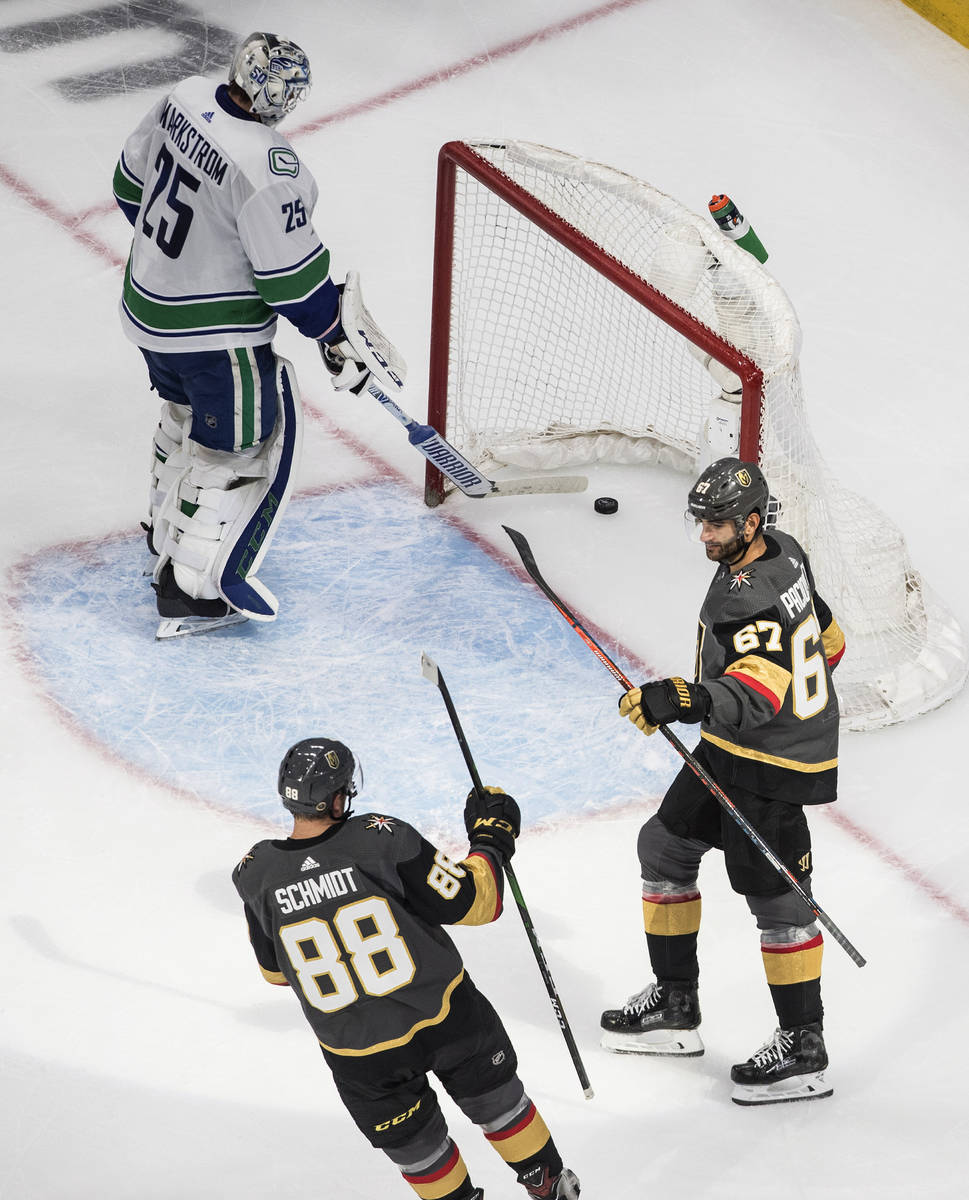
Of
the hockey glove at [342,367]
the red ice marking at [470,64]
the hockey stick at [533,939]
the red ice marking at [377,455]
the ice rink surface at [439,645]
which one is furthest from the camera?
the red ice marking at [470,64]

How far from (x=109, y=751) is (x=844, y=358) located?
8.56 feet

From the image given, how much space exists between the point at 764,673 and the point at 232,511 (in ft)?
5.68

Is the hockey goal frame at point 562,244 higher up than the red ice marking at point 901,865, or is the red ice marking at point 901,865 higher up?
the hockey goal frame at point 562,244

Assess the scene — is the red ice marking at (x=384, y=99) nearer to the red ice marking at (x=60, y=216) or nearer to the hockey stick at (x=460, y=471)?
the red ice marking at (x=60, y=216)

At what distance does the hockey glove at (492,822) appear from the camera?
2906 mm

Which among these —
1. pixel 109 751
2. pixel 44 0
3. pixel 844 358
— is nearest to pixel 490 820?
pixel 109 751

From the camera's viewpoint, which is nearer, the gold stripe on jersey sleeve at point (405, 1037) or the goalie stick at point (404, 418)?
the gold stripe on jersey sleeve at point (405, 1037)

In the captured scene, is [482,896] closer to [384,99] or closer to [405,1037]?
[405,1037]

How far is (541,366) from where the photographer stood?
5160 mm

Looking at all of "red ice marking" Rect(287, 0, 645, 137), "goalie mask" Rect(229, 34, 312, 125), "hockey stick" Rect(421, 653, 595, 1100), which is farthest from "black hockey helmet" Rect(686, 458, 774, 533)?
"red ice marking" Rect(287, 0, 645, 137)

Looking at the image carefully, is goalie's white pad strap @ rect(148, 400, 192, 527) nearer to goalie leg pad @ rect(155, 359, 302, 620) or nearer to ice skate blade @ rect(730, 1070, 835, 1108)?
goalie leg pad @ rect(155, 359, 302, 620)

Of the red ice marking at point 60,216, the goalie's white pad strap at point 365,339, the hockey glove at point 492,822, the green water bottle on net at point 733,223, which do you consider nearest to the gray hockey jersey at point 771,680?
the hockey glove at point 492,822

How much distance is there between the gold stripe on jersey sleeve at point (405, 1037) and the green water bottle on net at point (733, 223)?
202 centimetres

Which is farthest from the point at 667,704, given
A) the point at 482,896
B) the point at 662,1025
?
the point at 662,1025
